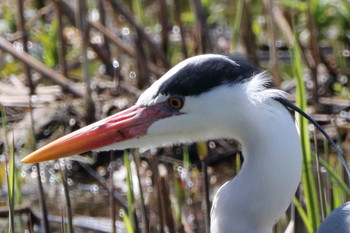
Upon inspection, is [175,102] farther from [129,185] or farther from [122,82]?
[122,82]

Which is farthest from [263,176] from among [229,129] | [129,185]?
[129,185]

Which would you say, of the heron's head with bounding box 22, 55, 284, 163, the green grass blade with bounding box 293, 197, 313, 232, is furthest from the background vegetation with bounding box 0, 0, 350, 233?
the heron's head with bounding box 22, 55, 284, 163

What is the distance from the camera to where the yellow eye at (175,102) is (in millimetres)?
2580

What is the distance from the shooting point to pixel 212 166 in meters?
4.83

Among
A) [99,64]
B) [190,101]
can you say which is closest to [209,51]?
[99,64]

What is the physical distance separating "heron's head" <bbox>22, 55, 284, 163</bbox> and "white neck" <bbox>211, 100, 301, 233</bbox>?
0.20ft

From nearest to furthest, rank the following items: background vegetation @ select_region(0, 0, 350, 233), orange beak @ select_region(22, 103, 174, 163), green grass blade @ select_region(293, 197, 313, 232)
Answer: orange beak @ select_region(22, 103, 174, 163) < green grass blade @ select_region(293, 197, 313, 232) < background vegetation @ select_region(0, 0, 350, 233)

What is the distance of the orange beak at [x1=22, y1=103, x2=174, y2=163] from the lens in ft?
8.60

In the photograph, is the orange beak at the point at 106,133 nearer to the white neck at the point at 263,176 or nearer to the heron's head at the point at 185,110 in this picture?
the heron's head at the point at 185,110

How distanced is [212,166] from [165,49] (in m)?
1.03

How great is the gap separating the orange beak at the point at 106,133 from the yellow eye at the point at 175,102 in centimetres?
2

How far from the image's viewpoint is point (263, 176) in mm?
2439

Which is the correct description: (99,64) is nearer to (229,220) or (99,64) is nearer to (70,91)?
(70,91)

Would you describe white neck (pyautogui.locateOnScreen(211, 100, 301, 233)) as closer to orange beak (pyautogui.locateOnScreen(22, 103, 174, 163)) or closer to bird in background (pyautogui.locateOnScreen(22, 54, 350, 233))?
bird in background (pyautogui.locateOnScreen(22, 54, 350, 233))
